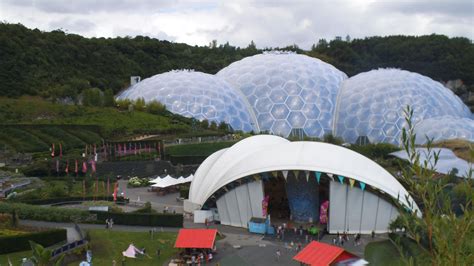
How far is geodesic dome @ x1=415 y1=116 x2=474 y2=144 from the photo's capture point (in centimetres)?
4237

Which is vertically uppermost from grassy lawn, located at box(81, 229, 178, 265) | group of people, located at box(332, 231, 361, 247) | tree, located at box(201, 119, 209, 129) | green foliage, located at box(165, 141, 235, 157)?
tree, located at box(201, 119, 209, 129)

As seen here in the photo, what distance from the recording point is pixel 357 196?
81.8 ft

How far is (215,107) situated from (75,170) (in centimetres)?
1917

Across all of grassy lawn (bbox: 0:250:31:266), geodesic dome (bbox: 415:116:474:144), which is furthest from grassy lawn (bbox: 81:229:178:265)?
geodesic dome (bbox: 415:116:474:144)

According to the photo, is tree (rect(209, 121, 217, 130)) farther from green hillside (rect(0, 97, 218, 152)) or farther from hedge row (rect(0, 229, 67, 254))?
hedge row (rect(0, 229, 67, 254))

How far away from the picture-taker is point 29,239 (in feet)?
64.2

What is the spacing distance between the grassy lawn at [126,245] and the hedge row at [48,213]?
194 cm

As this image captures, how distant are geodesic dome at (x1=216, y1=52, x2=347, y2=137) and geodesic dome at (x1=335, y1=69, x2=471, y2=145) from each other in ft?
5.22

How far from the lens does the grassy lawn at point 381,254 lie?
63.2ft

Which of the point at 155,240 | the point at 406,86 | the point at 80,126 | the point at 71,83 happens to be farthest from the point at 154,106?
the point at 155,240

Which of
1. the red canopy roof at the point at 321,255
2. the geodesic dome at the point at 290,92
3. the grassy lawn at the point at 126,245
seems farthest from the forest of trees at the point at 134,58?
the red canopy roof at the point at 321,255

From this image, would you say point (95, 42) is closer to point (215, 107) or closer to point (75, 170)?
→ point (215, 107)

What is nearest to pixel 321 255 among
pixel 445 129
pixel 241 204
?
pixel 241 204

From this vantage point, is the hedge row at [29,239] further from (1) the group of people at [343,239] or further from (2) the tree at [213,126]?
(2) the tree at [213,126]
